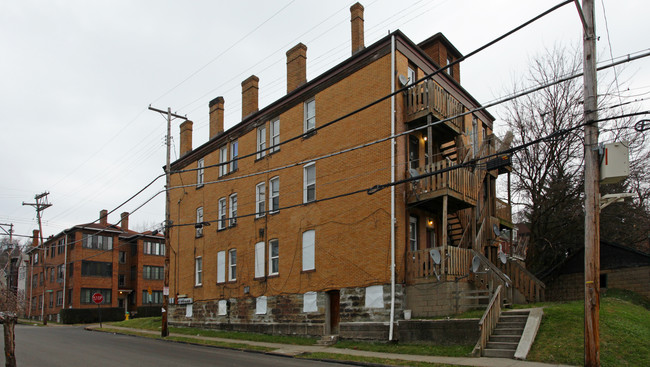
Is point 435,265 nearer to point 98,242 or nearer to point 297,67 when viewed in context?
point 297,67

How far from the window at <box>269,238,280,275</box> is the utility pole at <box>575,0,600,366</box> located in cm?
1623

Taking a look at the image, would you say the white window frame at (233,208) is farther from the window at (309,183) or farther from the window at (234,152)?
the window at (309,183)

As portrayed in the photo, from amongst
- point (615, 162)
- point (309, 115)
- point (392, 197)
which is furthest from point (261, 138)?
point (615, 162)

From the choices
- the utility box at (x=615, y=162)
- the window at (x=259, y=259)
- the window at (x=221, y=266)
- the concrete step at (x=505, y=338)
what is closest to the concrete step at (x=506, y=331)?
the concrete step at (x=505, y=338)

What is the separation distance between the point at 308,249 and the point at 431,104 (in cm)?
853

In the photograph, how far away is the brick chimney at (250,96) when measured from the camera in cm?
2994

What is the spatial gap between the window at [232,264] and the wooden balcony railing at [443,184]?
1262 cm

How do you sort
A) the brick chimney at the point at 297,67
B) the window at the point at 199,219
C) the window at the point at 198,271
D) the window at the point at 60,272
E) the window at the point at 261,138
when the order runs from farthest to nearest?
the window at the point at 60,272
the window at the point at 199,219
the window at the point at 198,271
the window at the point at 261,138
the brick chimney at the point at 297,67

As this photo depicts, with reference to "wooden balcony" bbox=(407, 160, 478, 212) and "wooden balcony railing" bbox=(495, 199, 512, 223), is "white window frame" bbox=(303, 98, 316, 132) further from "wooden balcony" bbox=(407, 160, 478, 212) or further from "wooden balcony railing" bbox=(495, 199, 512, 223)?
"wooden balcony railing" bbox=(495, 199, 512, 223)

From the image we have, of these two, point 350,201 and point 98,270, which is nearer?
point 350,201

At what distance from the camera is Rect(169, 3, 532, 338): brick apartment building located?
764 inches

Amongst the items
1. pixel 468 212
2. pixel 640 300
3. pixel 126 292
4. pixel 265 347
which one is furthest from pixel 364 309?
pixel 126 292

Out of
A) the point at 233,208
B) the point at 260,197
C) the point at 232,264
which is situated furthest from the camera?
the point at 233,208

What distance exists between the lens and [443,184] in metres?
18.8
